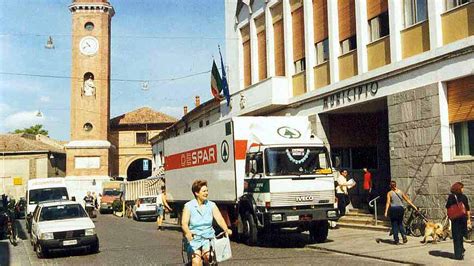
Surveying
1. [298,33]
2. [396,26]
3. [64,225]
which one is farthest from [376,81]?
[64,225]

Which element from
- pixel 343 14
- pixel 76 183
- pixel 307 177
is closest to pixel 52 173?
pixel 76 183

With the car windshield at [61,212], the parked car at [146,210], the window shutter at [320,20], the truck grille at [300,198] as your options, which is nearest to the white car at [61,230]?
the car windshield at [61,212]

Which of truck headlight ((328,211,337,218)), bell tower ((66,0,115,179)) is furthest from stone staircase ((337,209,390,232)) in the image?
bell tower ((66,0,115,179))

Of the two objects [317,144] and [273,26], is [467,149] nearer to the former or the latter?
[317,144]

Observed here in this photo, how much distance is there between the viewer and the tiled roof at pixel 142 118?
6906cm

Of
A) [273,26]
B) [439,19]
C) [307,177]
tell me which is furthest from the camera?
[273,26]

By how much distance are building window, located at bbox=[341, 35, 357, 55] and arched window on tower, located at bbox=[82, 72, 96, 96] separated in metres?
42.6

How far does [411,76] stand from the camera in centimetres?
1714

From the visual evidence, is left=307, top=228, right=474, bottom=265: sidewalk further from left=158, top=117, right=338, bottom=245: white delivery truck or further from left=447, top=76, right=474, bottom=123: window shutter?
left=447, top=76, right=474, bottom=123: window shutter

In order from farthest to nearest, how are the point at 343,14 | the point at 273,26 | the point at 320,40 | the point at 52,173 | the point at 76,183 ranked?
1. the point at 52,173
2. the point at 76,183
3. the point at 273,26
4. the point at 320,40
5. the point at 343,14

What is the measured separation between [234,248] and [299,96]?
34.9 feet

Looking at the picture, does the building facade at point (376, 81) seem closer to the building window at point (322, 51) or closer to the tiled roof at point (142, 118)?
the building window at point (322, 51)

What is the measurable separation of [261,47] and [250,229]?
14.6 m

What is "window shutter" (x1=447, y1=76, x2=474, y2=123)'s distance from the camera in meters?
15.0
